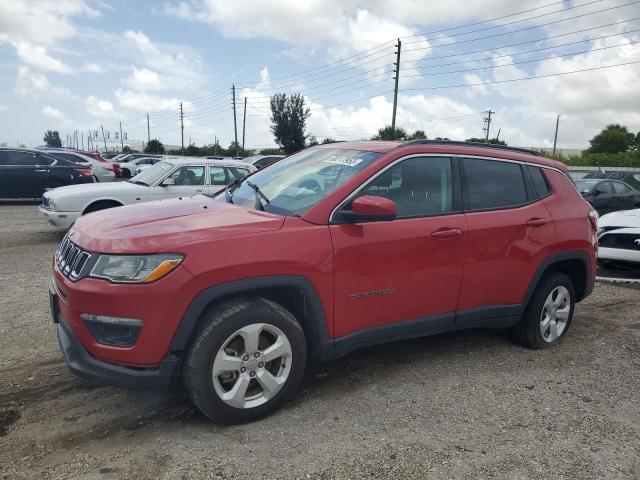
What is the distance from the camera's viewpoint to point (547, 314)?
462 centimetres

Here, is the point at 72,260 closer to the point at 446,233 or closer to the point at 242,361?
the point at 242,361

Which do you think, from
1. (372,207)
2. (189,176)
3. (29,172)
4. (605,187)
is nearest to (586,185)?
(605,187)

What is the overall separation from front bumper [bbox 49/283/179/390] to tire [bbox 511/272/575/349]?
3049 mm

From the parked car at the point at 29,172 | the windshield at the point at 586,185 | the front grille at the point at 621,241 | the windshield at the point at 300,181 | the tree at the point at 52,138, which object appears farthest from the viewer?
the tree at the point at 52,138

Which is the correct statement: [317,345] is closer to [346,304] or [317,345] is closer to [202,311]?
[346,304]

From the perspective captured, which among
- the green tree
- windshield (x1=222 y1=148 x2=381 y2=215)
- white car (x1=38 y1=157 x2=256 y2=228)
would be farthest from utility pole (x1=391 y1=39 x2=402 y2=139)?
windshield (x1=222 y1=148 x2=381 y2=215)

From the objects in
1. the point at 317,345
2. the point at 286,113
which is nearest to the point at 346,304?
the point at 317,345

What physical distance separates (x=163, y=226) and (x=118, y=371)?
0.87 metres

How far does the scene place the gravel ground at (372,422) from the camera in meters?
2.81

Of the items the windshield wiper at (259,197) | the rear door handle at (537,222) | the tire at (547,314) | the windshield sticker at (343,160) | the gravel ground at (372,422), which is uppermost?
the windshield sticker at (343,160)

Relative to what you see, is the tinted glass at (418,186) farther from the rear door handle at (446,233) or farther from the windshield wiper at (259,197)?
the windshield wiper at (259,197)

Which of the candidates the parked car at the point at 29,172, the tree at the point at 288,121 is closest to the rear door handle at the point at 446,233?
the parked car at the point at 29,172

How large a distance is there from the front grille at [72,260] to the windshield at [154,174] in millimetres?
5841

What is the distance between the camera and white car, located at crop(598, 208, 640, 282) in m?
7.15
